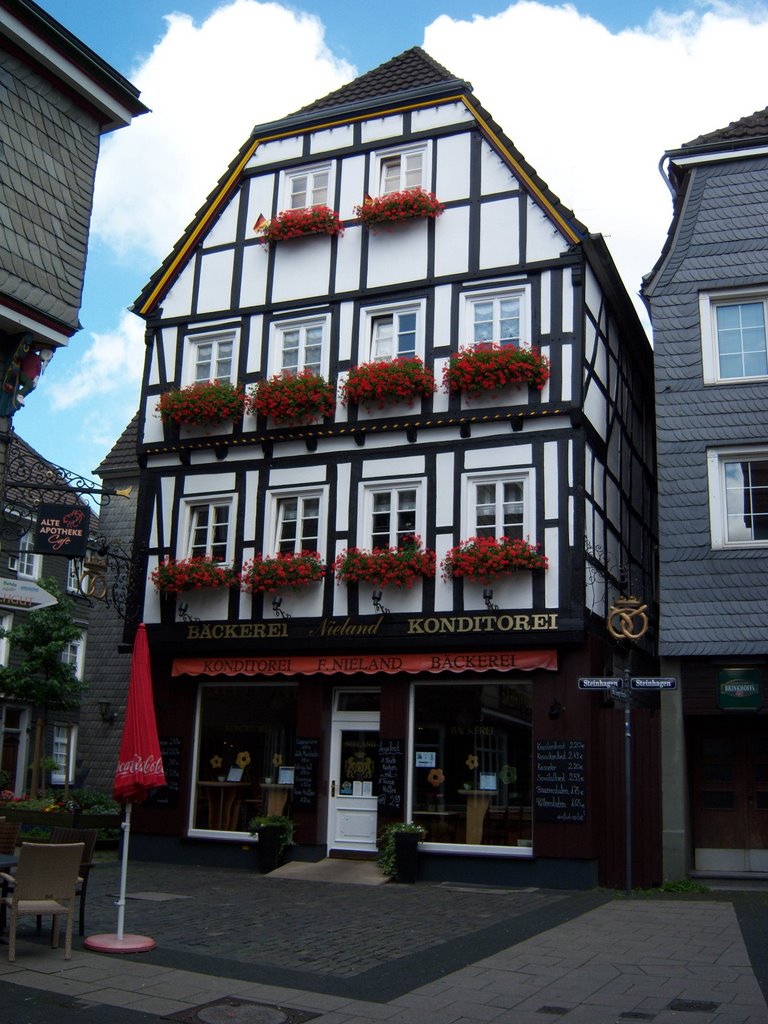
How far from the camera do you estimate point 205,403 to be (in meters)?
20.5

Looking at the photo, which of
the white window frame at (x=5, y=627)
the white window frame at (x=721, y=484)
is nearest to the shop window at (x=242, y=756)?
the white window frame at (x=721, y=484)

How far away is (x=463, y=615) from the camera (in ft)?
58.4

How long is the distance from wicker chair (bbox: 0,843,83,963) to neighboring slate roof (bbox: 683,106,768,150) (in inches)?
572

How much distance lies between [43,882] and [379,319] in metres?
12.5

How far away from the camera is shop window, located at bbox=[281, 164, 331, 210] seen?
2133 cm

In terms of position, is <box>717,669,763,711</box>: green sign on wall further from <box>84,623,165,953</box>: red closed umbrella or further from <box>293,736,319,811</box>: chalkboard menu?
<box>84,623,165,953</box>: red closed umbrella

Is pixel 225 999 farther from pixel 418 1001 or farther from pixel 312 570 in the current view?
pixel 312 570

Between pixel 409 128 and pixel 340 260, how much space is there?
2.74 m

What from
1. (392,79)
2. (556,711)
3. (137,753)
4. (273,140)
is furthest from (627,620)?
(273,140)

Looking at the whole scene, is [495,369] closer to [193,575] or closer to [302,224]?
[302,224]

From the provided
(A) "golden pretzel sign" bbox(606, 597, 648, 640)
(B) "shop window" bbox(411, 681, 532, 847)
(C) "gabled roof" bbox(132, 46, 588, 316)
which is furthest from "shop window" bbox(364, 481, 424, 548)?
(C) "gabled roof" bbox(132, 46, 588, 316)

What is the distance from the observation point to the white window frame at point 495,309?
736 inches

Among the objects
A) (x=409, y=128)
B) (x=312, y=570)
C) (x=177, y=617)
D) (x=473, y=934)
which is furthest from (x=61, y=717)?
(x=473, y=934)

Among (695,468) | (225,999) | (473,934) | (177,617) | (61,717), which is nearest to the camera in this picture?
(225,999)
